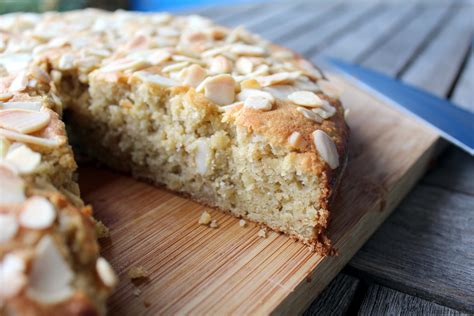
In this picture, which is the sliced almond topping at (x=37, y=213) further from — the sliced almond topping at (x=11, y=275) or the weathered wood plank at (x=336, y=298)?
the weathered wood plank at (x=336, y=298)

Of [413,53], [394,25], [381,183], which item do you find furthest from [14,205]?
[394,25]

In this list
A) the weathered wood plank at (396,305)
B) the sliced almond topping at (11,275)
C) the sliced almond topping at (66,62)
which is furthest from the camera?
the sliced almond topping at (66,62)

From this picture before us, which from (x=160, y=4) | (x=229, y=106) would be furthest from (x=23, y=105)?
(x=160, y=4)

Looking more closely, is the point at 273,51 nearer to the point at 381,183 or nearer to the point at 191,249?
the point at 381,183

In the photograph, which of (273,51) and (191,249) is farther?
(273,51)

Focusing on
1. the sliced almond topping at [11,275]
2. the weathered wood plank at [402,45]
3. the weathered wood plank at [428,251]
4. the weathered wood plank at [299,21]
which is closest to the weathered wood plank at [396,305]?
the weathered wood plank at [428,251]

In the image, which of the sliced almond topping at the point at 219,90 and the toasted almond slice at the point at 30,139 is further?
the sliced almond topping at the point at 219,90
